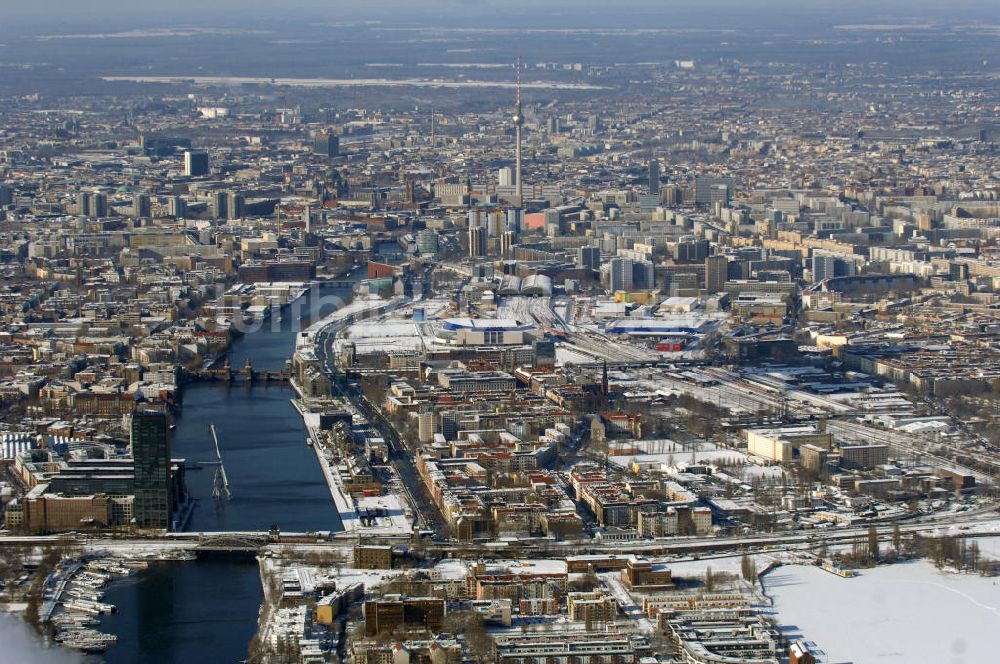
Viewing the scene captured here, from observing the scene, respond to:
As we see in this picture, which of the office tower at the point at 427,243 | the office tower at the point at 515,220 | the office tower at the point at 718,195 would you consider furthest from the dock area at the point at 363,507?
the office tower at the point at 718,195

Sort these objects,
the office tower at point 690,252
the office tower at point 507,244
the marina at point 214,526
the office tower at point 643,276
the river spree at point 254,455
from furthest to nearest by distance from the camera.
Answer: the office tower at point 507,244 → the office tower at point 690,252 → the office tower at point 643,276 → the river spree at point 254,455 → the marina at point 214,526

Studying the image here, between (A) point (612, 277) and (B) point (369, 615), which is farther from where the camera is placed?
(A) point (612, 277)

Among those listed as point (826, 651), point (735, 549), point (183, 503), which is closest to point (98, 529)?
point (183, 503)

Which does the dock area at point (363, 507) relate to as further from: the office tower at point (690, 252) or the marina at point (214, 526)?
the office tower at point (690, 252)

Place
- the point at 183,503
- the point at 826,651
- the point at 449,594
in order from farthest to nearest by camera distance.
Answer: the point at 183,503 → the point at 449,594 → the point at 826,651

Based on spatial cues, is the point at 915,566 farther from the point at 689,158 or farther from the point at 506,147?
the point at 506,147

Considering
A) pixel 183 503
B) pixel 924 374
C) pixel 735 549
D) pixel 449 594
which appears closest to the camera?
pixel 449 594

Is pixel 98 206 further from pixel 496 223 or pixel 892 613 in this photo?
pixel 892 613
